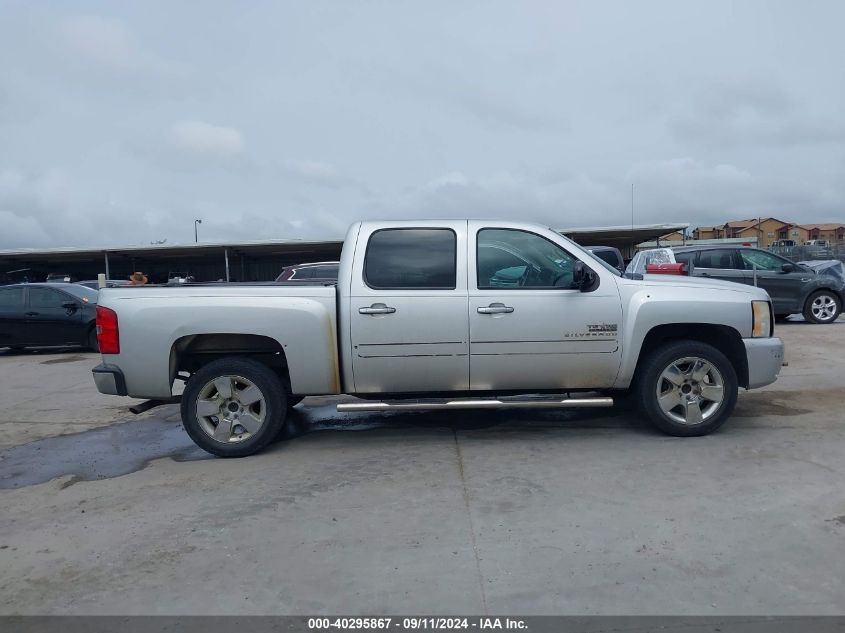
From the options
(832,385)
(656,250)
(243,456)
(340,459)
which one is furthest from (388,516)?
(656,250)

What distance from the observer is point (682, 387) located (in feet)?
19.2

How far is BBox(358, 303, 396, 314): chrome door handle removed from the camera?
5.63m

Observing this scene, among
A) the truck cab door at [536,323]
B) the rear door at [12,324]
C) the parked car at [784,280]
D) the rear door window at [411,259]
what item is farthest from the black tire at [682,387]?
the rear door at [12,324]

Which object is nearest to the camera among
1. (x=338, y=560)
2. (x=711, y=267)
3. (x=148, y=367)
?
(x=338, y=560)

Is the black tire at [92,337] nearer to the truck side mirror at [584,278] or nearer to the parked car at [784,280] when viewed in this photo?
the truck side mirror at [584,278]

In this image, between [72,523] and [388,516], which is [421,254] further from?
[72,523]

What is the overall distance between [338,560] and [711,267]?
11884 millimetres

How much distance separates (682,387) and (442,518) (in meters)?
2.63

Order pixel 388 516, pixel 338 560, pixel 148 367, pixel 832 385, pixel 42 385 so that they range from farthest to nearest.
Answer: pixel 42 385 < pixel 832 385 < pixel 148 367 < pixel 388 516 < pixel 338 560

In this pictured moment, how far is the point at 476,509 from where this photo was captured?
14.7ft

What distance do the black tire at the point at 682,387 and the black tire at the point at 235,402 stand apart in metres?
3.03

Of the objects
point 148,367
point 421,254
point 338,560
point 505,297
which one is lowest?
point 338,560

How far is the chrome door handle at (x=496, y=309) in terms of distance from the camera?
5.65m

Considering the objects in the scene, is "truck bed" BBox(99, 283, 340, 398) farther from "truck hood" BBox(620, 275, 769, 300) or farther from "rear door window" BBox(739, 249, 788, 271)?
"rear door window" BBox(739, 249, 788, 271)
